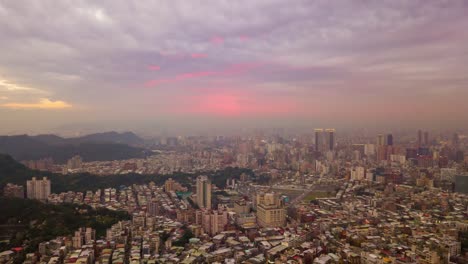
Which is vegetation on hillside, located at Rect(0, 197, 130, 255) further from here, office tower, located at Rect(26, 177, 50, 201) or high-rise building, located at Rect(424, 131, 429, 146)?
high-rise building, located at Rect(424, 131, 429, 146)

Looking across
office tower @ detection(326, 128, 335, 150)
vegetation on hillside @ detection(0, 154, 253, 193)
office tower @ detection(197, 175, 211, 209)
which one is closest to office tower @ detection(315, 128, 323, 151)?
office tower @ detection(326, 128, 335, 150)

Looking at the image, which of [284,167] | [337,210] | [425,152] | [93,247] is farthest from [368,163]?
[93,247]

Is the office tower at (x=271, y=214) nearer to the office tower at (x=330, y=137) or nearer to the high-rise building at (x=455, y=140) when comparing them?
the high-rise building at (x=455, y=140)

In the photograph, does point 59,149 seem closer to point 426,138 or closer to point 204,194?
point 204,194

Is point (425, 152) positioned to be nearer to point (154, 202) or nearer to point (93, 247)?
point (154, 202)

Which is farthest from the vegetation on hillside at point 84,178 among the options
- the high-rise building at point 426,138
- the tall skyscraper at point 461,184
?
the high-rise building at point 426,138

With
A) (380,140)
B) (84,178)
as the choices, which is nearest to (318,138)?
(380,140)
